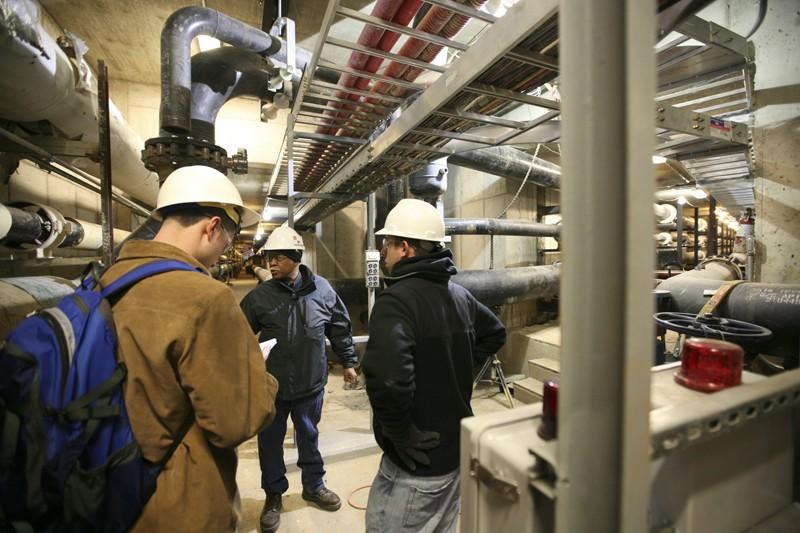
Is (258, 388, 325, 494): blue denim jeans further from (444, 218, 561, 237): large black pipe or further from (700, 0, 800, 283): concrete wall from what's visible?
(700, 0, 800, 283): concrete wall

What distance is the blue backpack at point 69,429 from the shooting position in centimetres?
75

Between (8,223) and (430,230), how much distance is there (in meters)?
1.99

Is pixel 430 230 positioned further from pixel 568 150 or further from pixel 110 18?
pixel 110 18

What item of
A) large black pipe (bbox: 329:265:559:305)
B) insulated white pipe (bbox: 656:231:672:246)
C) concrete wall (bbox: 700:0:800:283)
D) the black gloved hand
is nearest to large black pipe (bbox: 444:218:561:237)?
large black pipe (bbox: 329:265:559:305)

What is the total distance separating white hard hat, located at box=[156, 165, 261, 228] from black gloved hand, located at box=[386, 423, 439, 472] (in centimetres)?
102

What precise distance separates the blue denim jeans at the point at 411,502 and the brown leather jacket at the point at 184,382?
58 centimetres

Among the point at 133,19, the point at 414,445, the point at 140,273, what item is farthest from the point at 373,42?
the point at 133,19

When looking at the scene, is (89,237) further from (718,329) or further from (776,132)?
(776,132)

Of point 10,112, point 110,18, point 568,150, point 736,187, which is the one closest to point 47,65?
point 10,112

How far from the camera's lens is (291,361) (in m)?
2.13

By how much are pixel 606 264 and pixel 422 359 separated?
937 millimetres

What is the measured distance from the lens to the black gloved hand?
4.10 feet

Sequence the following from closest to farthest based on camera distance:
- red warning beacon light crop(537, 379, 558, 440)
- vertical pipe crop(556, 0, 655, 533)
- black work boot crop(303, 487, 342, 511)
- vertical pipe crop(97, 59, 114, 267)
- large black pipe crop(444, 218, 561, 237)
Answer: vertical pipe crop(556, 0, 655, 533), red warning beacon light crop(537, 379, 558, 440), vertical pipe crop(97, 59, 114, 267), black work boot crop(303, 487, 342, 511), large black pipe crop(444, 218, 561, 237)

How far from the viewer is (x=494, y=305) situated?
4.09 m
